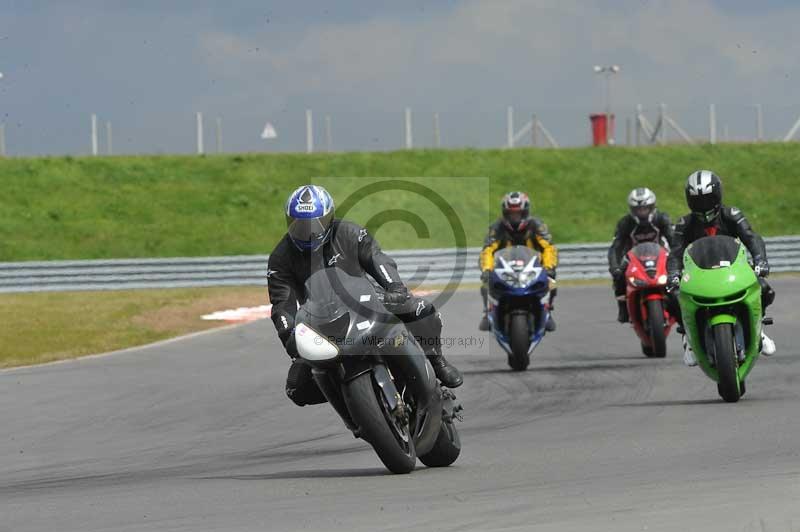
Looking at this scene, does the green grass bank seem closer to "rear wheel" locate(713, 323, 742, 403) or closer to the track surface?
the track surface

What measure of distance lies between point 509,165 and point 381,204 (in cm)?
446

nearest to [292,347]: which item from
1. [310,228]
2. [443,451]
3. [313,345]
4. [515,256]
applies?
[313,345]

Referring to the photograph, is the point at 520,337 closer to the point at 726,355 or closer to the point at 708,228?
the point at 708,228

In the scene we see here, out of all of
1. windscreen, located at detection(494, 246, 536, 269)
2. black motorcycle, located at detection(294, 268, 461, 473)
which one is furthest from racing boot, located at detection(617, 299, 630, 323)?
black motorcycle, located at detection(294, 268, 461, 473)

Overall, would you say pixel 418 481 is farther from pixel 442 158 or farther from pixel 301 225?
pixel 442 158

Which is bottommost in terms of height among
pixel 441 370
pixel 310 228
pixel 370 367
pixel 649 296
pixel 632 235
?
pixel 649 296

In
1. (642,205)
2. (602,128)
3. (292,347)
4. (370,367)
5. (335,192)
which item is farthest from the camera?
(602,128)

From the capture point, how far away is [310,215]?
310 inches

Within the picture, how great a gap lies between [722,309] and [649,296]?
15.0 ft

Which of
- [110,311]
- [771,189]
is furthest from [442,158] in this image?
[110,311]

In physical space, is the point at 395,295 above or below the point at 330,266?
below

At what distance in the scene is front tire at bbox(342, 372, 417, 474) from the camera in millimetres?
7344

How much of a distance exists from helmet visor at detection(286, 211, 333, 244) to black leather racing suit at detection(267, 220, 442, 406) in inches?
3.4

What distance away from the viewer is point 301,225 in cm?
792
